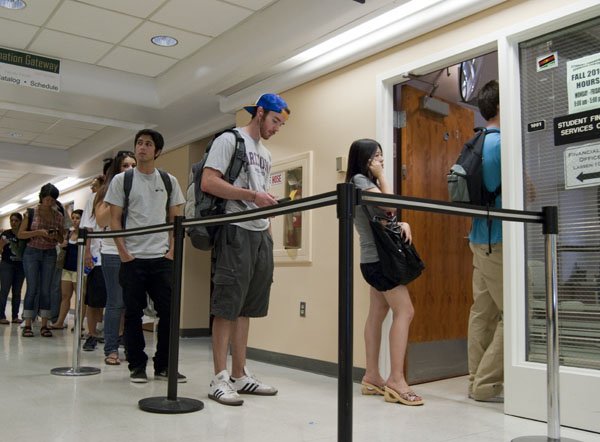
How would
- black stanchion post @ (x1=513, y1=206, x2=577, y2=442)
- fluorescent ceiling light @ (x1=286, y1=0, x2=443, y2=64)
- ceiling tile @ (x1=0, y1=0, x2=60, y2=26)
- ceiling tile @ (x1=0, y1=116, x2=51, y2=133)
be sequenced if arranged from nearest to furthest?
black stanchion post @ (x1=513, y1=206, x2=577, y2=442), fluorescent ceiling light @ (x1=286, y1=0, x2=443, y2=64), ceiling tile @ (x1=0, y1=0, x2=60, y2=26), ceiling tile @ (x1=0, y1=116, x2=51, y2=133)

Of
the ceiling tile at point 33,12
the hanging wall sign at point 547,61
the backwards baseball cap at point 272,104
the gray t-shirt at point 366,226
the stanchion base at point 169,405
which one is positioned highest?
the ceiling tile at point 33,12

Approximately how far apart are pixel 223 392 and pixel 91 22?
10.4 ft

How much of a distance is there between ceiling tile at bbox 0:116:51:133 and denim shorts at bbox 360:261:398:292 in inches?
225

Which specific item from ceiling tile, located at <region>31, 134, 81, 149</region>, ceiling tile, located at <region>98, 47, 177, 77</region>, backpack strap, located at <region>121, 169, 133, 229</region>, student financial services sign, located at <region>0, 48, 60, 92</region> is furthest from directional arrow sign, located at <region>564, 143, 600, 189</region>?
ceiling tile, located at <region>31, 134, 81, 149</region>

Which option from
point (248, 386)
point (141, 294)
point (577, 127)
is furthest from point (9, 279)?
point (577, 127)

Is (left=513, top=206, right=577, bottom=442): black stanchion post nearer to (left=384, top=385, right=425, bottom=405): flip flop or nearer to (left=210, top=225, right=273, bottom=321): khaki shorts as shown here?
(left=384, top=385, right=425, bottom=405): flip flop

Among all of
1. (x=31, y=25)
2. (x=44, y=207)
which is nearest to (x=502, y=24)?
(x=31, y=25)

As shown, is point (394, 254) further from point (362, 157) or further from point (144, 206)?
point (144, 206)

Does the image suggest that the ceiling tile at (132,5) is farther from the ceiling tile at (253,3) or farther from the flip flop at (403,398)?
the flip flop at (403,398)

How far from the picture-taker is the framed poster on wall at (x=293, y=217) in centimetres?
421

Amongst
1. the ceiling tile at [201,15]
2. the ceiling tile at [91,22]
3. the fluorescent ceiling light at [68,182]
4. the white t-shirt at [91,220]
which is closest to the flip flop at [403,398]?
the white t-shirt at [91,220]

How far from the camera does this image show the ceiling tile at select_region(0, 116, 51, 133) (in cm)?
703

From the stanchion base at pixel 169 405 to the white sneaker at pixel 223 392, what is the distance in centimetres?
11

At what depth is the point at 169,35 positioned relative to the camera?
4539 mm
